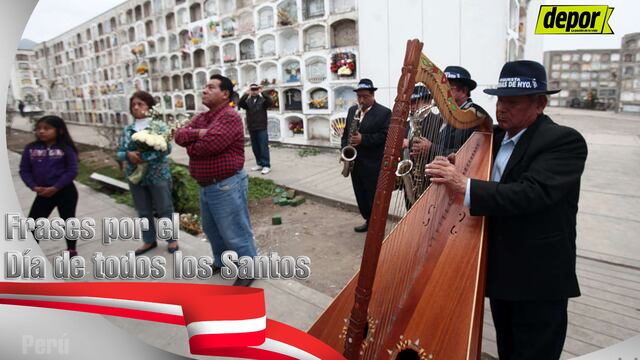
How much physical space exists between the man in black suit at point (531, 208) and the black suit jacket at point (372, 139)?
188cm

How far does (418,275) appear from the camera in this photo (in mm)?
1371

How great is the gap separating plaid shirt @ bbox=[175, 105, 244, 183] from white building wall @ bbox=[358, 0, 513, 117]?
15.6 feet

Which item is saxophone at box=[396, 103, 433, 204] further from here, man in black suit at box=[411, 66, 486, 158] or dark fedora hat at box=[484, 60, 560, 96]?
dark fedora hat at box=[484, 60, 560, 96]

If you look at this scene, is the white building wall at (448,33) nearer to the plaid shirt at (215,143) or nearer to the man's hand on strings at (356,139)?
the man's hand on strings at (356,139)

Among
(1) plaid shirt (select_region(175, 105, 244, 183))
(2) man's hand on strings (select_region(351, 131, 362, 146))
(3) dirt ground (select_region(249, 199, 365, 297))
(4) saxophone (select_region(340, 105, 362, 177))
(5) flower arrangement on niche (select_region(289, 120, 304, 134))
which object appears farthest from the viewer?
(5) flower arrangement on niche (select_region(289, 120, 304, 134))

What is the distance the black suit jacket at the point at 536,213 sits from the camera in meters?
1.19

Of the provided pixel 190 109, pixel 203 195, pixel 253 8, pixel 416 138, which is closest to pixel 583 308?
pixel 416 138

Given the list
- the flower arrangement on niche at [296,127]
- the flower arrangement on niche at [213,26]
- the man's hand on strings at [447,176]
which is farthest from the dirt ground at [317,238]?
the flower arrangement on niche at [213,26]

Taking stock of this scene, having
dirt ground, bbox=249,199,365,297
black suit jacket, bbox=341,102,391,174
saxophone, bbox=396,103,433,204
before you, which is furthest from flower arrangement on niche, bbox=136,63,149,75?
saxophone, bbox=396,103,433,204

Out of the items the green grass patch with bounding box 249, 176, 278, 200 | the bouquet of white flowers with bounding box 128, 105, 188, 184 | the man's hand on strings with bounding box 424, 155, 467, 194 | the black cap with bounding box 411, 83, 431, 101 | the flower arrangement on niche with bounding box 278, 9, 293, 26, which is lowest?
the green grass patch with bounding box 249, 176, 278, 200

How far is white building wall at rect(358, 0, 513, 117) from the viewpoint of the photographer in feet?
18.9

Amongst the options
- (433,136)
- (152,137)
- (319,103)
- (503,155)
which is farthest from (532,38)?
(152,137)

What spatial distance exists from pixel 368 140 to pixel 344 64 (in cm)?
456

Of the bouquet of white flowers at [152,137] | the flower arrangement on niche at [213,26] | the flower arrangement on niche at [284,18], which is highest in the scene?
the flower arrangement on niche at [213,26]
